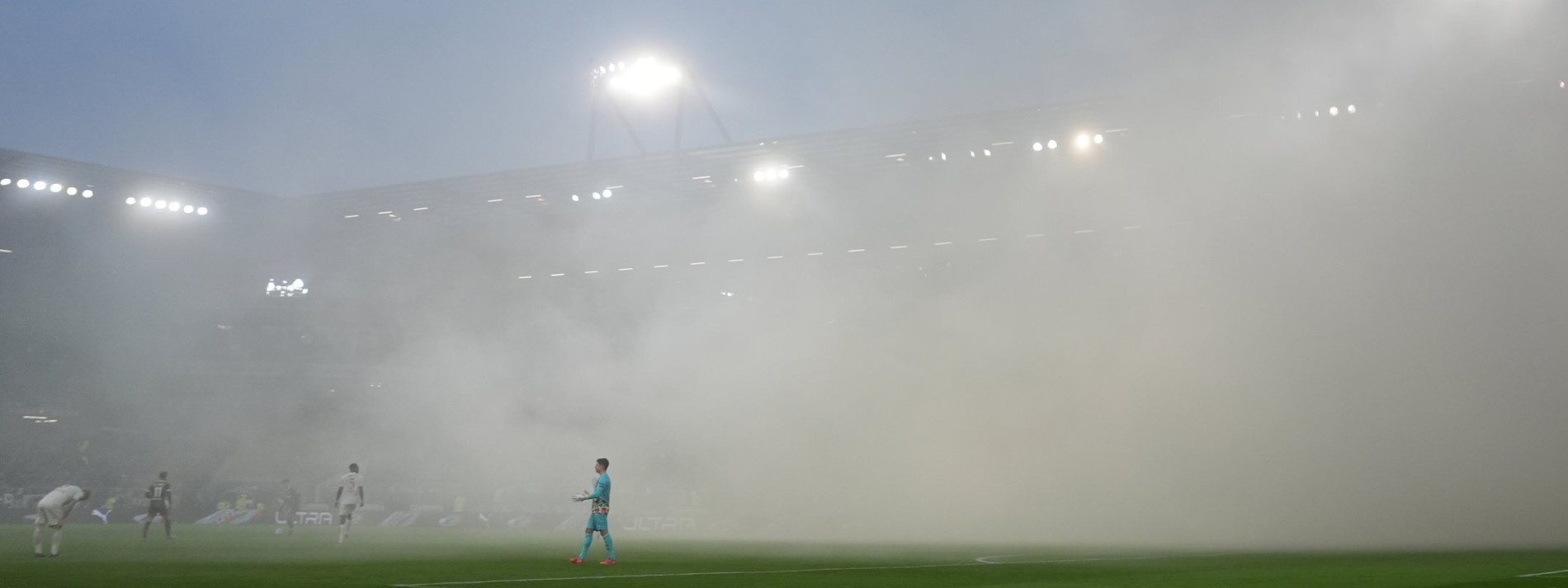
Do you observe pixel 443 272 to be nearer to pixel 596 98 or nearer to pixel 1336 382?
pixel 596 98

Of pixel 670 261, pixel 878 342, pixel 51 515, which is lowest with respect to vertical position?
pixel 51 515

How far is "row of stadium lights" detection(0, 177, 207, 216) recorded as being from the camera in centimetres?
2619

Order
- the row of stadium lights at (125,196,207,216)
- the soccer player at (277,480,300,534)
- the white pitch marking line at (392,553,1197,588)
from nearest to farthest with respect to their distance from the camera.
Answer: the white pitch marking line at (392,553,1197,588), the soccer player at (277,480,300,534), the row of stadium lights at (125,196,207,216)

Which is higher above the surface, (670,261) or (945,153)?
(945,153)

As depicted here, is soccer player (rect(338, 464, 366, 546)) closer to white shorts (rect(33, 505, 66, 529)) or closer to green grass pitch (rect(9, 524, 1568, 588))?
green grass pitch (rect(9, 524, 1568, 588))

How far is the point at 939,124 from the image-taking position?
22.2 m

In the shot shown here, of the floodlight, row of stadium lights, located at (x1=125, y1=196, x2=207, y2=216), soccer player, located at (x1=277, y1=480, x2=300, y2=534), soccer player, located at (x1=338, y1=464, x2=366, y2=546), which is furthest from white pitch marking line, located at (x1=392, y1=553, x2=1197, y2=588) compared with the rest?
row of stadium lights, located at (x1=125, y1=196, x2=207, y2=216)

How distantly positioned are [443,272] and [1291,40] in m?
20.5

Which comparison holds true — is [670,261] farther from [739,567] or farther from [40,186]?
[40,186]

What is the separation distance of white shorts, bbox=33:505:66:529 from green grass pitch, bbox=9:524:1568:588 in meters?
0.41

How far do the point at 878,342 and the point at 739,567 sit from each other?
40.5 ft

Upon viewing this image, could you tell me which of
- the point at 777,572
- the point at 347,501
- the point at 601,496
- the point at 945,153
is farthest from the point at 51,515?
the point at 945,153

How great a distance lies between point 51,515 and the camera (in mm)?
11547

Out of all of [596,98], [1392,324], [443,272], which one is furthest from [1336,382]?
[443,272]
